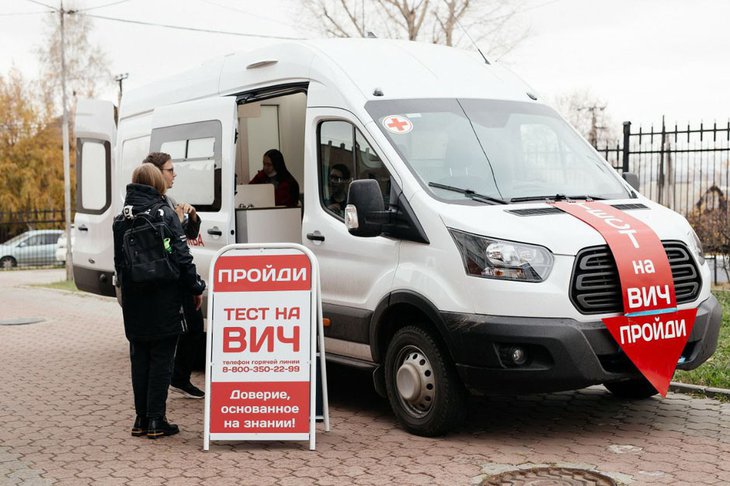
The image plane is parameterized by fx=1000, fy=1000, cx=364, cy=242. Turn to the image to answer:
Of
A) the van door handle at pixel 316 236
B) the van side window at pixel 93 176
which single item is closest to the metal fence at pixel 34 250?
the van side window at pixel 93 176

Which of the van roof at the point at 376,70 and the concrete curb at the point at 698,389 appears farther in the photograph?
the concrete curb at the point at 698,389

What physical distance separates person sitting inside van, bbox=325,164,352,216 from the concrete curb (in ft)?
9.85

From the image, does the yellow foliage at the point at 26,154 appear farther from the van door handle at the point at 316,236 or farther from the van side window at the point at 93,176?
the van door handle at the point at 316,236

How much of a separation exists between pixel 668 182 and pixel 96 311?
9.69m

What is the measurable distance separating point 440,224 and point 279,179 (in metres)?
3.27

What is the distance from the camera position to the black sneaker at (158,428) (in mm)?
6766

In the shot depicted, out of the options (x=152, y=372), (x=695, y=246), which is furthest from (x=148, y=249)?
(x=695, y=246)

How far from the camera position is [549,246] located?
19.8 feet

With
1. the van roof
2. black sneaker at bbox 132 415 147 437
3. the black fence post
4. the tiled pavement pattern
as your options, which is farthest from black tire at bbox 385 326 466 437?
the black fence post

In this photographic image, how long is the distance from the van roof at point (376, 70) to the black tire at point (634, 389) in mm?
2296

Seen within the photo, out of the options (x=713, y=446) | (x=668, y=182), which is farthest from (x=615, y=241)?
(x=668, y=182)

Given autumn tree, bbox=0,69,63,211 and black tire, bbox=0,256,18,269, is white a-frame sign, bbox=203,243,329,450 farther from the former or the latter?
autumn tree, bbox=0,69,63,211

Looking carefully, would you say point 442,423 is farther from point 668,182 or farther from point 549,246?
point 668,182

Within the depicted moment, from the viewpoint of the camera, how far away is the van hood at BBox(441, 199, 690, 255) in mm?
6051
